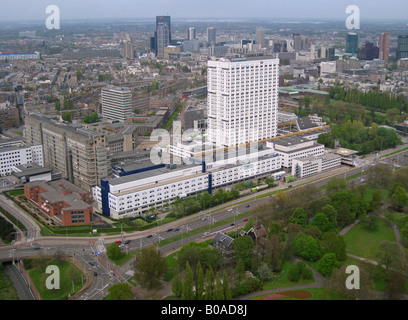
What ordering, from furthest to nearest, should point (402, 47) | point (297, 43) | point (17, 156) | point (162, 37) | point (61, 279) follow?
point (162, 37) → point (297, 43) → point (402, 47) → point (17, 156) → point (61, 279)

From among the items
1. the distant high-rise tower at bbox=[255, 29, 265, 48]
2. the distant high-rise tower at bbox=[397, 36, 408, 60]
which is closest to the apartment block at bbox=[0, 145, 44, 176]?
the distant high-rise tower at bbox=[397, 36, 408, 60]

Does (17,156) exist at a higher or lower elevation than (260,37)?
lower

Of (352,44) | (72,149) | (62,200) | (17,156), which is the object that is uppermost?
(352,44)

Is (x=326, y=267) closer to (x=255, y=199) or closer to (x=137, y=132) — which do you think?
(x=255, y=199)

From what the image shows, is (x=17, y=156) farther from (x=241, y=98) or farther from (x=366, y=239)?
(x=366, y=239)

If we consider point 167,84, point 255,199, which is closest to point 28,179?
point 255,199

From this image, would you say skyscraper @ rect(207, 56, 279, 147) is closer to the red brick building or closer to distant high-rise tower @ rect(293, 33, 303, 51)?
the red brick building

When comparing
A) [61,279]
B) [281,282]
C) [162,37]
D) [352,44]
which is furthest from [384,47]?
[61,279]

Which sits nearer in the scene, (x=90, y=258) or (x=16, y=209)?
(x=90, y=258)
